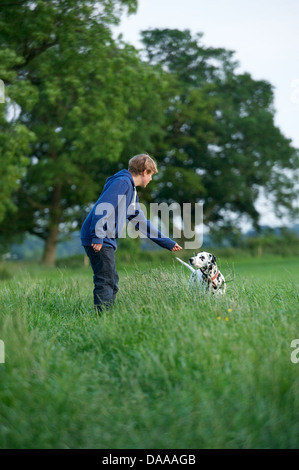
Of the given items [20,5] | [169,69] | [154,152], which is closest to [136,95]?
[20,5]

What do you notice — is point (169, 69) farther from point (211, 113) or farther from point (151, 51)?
point (211, 113)

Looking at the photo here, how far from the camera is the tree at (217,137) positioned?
31.5 m

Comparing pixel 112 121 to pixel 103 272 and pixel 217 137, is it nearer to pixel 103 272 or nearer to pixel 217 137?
pixel 103 272

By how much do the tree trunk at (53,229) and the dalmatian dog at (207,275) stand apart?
21367 mm

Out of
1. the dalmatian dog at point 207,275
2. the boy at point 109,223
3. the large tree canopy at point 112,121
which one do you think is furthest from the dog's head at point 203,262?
the large tree canopy at point 112,121

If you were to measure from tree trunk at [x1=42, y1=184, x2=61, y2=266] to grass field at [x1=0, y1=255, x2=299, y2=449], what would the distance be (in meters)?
21.9

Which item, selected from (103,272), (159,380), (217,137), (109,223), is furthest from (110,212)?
(217,137)

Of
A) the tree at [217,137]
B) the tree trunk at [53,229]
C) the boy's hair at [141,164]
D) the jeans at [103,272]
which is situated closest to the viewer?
the jeans at [103,272]

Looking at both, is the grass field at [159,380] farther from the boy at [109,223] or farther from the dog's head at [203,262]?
the dog's head at [203,262]

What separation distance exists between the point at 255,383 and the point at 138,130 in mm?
24928

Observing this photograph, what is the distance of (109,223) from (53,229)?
21877 mm

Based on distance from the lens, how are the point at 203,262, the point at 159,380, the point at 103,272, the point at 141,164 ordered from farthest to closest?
the point at 203,262, the point at 141,164, the point at 103,272, the point at 159,380

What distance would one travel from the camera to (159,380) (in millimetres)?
4090

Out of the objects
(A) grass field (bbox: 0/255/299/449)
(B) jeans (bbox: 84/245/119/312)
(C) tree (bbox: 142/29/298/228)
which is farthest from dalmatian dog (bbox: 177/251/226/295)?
(C) tree (bbox: 142/29/298/228)
